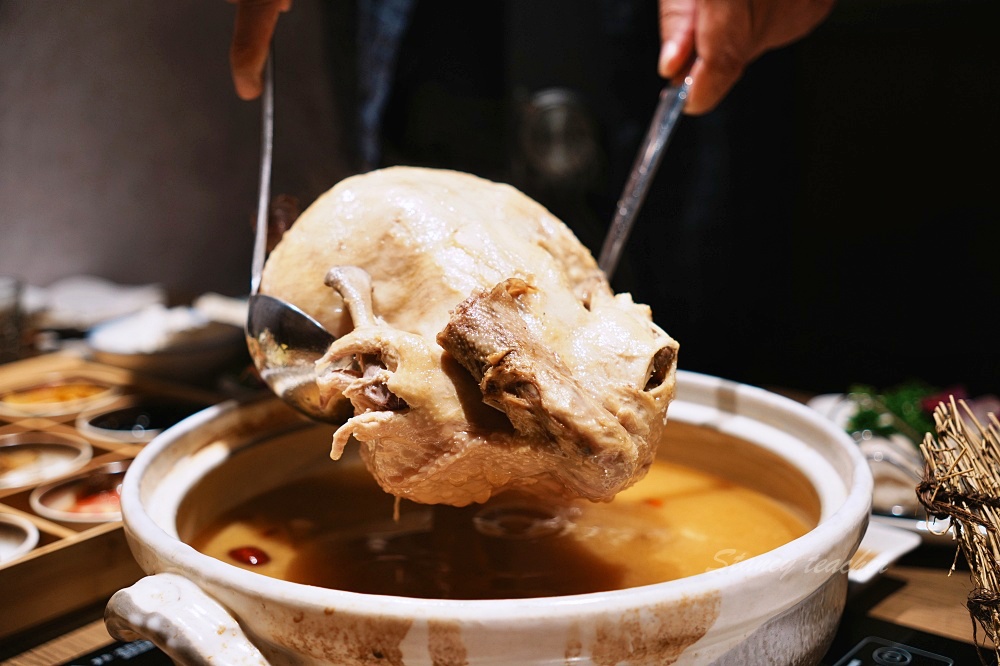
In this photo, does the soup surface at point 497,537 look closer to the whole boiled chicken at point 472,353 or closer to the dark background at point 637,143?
the whole boiled chicken at point 472,353

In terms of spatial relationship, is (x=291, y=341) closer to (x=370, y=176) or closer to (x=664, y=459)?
(x=370, y=176)

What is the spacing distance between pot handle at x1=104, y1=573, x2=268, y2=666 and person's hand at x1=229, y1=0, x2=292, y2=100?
785mm

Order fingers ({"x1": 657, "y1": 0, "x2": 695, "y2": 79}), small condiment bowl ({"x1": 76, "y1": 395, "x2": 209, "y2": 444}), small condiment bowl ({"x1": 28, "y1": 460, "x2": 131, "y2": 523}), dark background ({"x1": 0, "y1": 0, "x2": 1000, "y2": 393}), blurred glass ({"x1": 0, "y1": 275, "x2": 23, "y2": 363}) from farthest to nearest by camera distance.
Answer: dark background ({"x1": 0, "y1": 0, "x2": 1000, "y2": 393}), blurred glass ({"x1": 0, "y1": 275, "x2": 23, "y2": 363}), small condiment bowl ({"x1": 76, "y1": 395, "x2": 209, "y2": 444}), fingers ({"x1": 657, "y1": 0, "x2": 695, "y2": 79}), small condiment bowl ({"x1": 28, "y1": 460, "x2": 131, "y2": 523})

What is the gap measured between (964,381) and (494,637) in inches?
101

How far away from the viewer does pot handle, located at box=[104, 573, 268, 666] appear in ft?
2.16

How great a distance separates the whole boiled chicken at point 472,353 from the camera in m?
0.71

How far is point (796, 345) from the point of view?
3.02 m

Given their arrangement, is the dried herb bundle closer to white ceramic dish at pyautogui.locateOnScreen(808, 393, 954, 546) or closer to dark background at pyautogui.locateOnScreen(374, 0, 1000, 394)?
white ceramic dish at pyautogui.locateOnScreen(808, 393, 954, 546)

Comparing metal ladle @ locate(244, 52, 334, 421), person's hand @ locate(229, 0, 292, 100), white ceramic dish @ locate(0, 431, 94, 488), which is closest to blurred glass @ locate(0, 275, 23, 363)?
white ceramic dish @ locate(0, 431, 94, 488)

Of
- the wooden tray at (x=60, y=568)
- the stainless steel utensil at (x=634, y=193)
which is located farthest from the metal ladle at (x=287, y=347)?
the stainless steel utensil at (x=634, y=193)

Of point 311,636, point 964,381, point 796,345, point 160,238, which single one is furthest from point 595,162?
point 311,636

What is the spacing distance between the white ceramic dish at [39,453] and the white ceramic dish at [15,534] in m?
0.25

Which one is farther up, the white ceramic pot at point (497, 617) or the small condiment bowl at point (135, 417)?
the white ceramic pot at point (497, 617)

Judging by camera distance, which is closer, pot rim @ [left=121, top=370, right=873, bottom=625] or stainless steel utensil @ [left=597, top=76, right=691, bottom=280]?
pot rim @ [left=121, top=370, right=873, bottom=625]
